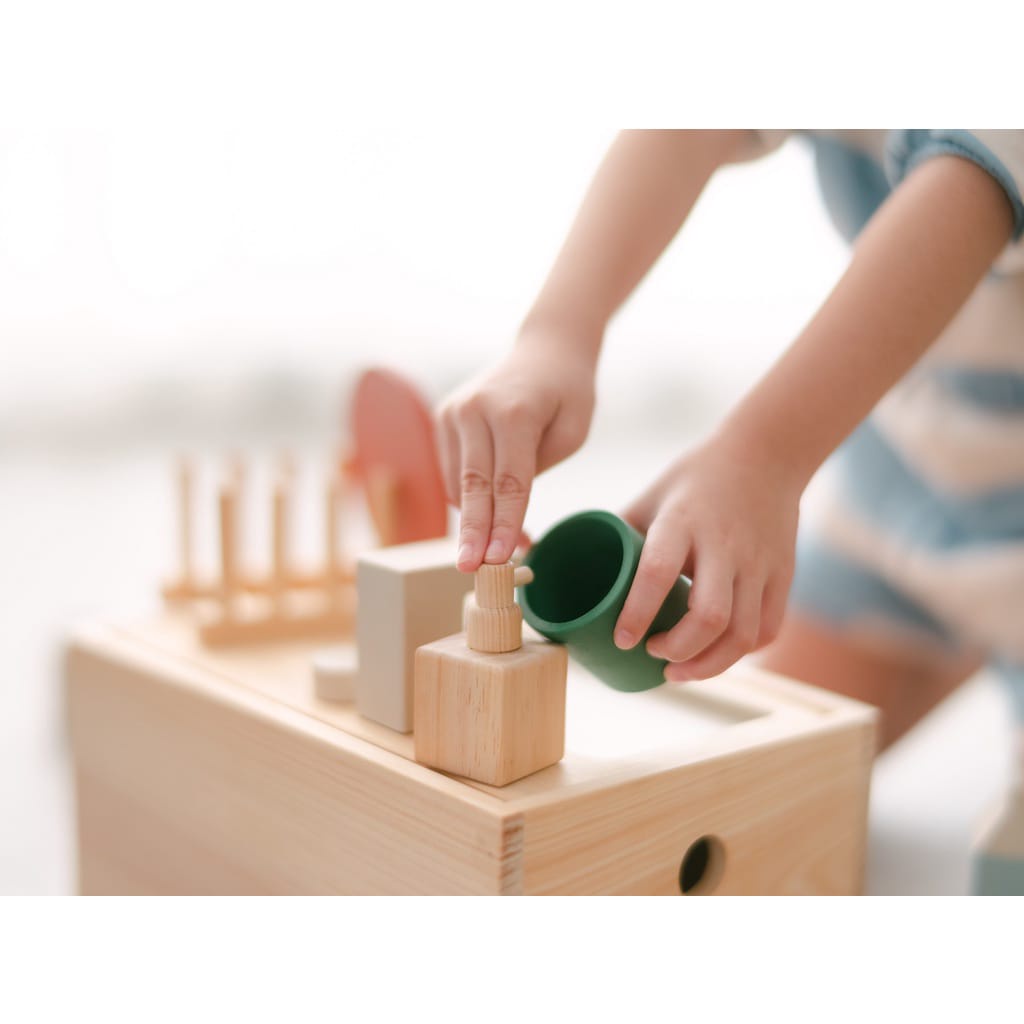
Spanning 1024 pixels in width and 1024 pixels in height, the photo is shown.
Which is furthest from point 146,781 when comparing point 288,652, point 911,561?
point 911,561

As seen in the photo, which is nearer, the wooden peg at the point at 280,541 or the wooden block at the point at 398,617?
the wooden block at the point at 398,617

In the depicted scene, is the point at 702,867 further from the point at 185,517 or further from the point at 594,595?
the point at 185,517

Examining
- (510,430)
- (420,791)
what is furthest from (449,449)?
(420,791)

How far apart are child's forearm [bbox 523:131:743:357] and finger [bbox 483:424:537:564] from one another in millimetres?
95

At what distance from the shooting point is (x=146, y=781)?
2.19 ft

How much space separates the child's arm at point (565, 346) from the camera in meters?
0.51

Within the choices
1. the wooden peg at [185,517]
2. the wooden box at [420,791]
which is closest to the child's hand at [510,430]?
the wooden box at [420,791]

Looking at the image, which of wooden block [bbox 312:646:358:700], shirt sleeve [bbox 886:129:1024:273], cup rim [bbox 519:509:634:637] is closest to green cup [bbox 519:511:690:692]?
cup rim [bbox 519:509:634:637]

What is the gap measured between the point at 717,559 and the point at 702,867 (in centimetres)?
18

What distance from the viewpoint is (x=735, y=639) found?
0.48 meters

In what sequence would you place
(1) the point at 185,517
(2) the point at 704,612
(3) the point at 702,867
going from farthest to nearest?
(1) the point at 185,517, (3) the point at 702,867, (2) the point at 704,612

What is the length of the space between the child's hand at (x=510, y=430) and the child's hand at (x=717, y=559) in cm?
6

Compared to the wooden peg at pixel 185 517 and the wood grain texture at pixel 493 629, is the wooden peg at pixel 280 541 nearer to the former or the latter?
the wooden peg at pixel 185 517

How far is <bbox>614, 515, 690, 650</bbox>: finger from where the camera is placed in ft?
1.52
